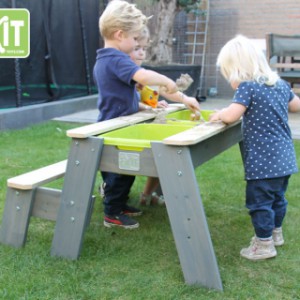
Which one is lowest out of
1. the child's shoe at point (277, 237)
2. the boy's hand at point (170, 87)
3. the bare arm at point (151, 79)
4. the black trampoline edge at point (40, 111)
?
the black trampoline edge at point (40, 111)

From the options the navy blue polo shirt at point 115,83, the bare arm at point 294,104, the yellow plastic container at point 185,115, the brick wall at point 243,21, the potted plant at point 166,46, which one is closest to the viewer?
the bare arm at point 294,104

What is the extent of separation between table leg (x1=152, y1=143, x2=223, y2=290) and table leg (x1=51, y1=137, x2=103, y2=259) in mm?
348

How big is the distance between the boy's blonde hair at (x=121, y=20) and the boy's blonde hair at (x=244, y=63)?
0.63m

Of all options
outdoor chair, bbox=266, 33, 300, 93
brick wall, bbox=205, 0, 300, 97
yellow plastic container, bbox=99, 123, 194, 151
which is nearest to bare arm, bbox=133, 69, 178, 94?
yellow plastic container, bbox=99, 123, 194, 151

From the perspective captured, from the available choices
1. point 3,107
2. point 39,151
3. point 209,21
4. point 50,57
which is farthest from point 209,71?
point 39,151

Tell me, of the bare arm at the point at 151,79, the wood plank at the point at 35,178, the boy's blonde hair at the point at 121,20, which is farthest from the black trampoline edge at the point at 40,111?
the bare arm at the point at 151,79

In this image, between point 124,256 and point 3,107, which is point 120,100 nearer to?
point 124,256

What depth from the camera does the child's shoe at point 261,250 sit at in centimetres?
266

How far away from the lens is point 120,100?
3033 mm

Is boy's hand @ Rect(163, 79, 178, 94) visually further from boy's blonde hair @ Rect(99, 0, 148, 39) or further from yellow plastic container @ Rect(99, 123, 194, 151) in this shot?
boy's blonde hair @ Rect(99, 0, 148, 39)

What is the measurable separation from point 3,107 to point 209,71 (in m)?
4.55

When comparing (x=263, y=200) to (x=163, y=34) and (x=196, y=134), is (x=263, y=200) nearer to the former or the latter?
→ (x=196, y=134)

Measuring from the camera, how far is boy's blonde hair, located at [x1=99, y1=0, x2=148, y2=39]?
9.52 feet

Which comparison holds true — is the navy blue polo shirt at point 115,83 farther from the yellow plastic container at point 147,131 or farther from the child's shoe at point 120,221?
the child's shoe at point 120,221
